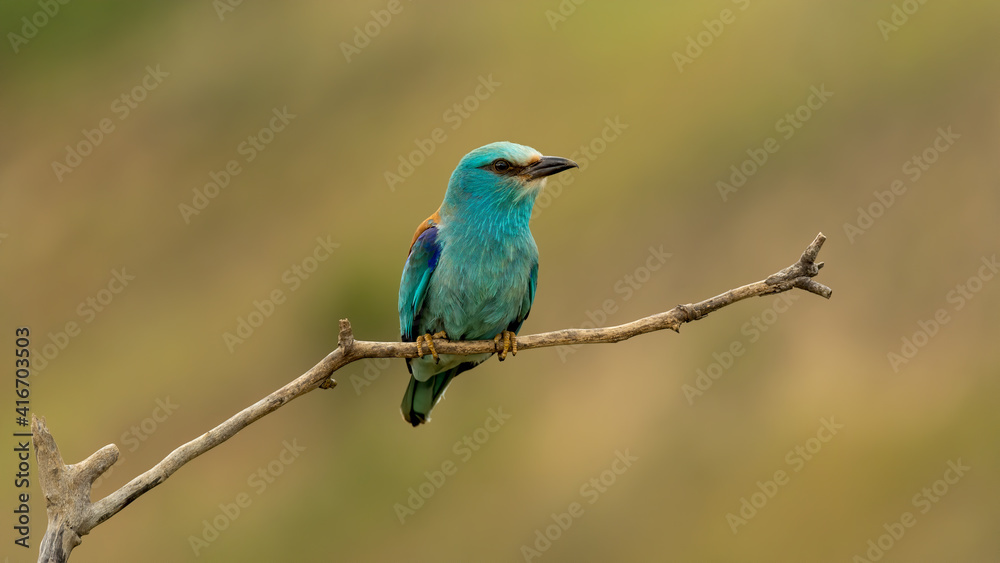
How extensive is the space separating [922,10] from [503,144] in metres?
8.85

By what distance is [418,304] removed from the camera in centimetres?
445

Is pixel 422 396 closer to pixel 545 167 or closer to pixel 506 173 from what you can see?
pixel 506 173

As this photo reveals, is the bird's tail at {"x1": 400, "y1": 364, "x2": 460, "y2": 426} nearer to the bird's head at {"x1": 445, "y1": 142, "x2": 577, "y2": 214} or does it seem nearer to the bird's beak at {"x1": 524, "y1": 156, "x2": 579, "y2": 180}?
the bird's head at {"x1": 445, "y1": 142, "x2": 577, "y2": 214}

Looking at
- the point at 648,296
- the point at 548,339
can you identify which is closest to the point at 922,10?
the point at 648,296

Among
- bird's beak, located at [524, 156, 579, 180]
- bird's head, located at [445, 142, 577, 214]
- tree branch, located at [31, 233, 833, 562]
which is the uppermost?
bird's beak, located at [524, 156, 579, 180]

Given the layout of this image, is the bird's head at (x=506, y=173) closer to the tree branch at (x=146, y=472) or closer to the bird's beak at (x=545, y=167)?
the bird's beak at (x=545, y=167)

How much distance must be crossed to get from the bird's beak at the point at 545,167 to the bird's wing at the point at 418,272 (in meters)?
0.57

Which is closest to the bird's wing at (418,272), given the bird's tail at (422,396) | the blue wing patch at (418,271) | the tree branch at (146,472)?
the blue wing patch at (418,271)

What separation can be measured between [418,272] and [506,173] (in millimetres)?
661

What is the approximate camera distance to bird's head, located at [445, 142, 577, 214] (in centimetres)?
425

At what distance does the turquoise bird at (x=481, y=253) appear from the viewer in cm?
426

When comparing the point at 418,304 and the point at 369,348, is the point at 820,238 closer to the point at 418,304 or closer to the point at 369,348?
the point at 369,348

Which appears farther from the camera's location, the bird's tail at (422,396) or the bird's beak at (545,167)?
the bird's tail at (422,396)

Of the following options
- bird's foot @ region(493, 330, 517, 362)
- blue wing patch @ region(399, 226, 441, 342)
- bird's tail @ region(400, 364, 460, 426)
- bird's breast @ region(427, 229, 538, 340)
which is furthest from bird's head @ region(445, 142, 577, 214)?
bird's tail @ region(400, 364, 460, 426)
